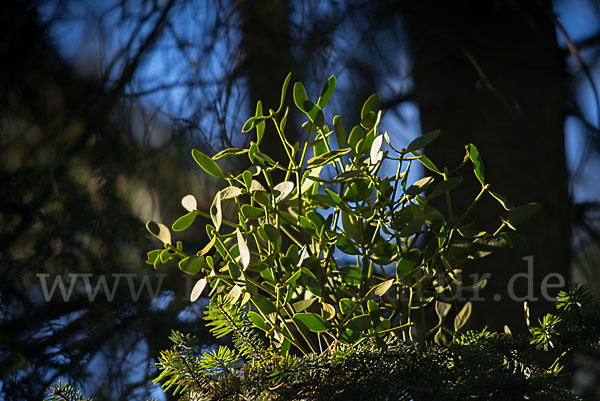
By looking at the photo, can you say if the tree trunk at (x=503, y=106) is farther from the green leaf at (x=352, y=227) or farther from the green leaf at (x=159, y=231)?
the green leaf at (x=159, y=231)

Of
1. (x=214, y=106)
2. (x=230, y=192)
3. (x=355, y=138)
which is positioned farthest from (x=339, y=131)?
(x=214, y=106)

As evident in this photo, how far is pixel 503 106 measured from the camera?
3.41 ft

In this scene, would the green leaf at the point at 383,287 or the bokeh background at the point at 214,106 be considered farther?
the bokeh background at the point at 214,106

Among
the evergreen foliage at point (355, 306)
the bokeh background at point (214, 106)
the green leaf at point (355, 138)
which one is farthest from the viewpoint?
the bokeh background at point (214, 106)

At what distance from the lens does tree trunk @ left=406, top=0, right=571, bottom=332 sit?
0.98 meters

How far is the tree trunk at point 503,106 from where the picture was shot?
979 mm

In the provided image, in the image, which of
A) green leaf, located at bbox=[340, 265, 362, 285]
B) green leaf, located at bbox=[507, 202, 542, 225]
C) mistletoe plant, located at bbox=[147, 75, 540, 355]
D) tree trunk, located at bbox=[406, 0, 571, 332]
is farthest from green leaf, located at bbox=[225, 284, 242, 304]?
tree trunk, located at bbox=[406, 0, 571, 332]

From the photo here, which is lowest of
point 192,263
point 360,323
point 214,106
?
point 360,323

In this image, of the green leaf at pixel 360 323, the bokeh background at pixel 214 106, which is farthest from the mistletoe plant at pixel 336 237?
the bokeh background at pixel 214 106

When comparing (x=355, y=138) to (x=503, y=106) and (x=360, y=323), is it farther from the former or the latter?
(x=503, y=106)

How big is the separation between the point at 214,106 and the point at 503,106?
62 cm

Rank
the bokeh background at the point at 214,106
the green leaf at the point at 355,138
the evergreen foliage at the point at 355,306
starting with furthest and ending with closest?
the bokeh background at the point at 214,106
the green leaf at the point at 355,138
the evergreen foliage at the point at 355,306

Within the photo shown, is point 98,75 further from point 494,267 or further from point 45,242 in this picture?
point 494,267

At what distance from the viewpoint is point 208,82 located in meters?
1.08
